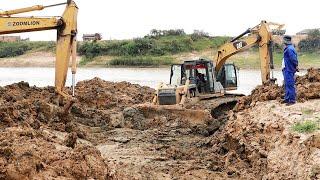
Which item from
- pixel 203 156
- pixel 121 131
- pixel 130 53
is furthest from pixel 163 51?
pixel 203 156

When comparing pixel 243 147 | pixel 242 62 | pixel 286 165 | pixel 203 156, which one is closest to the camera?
pixel 286 165

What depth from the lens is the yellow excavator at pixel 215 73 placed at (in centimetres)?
1639

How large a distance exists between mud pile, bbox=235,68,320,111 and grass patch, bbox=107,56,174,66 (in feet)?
115

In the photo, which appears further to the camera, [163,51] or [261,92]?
[163,51]

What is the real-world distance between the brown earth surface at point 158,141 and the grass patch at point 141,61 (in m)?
30.3

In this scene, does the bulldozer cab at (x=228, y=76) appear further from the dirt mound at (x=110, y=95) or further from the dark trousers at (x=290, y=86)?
the dark trousers at (x=290, y=86)

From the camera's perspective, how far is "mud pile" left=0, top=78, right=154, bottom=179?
6.78 metres

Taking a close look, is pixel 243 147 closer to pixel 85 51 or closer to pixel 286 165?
pixel 286 165

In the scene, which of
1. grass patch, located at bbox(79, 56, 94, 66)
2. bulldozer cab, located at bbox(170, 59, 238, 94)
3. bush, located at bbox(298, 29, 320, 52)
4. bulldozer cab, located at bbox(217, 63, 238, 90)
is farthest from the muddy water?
bulldozer cab, located at bbox(170, 59, 238, 94)

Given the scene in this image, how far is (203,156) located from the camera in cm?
1139

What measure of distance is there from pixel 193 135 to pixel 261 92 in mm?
2154

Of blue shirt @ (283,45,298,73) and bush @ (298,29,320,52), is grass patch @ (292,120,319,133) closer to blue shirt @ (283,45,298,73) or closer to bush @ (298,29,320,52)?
blue shirt @ (283,45,298,73)

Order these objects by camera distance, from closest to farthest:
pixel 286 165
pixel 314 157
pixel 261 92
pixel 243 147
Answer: pixel 314 157 → pixel 286 165 → pixel 243 147 → pixel 261 92

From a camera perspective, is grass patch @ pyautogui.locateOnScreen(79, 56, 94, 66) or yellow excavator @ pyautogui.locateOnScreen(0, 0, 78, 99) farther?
grass patch @ pyautogui.locateOnScreen(79, 56, 94, 66)
